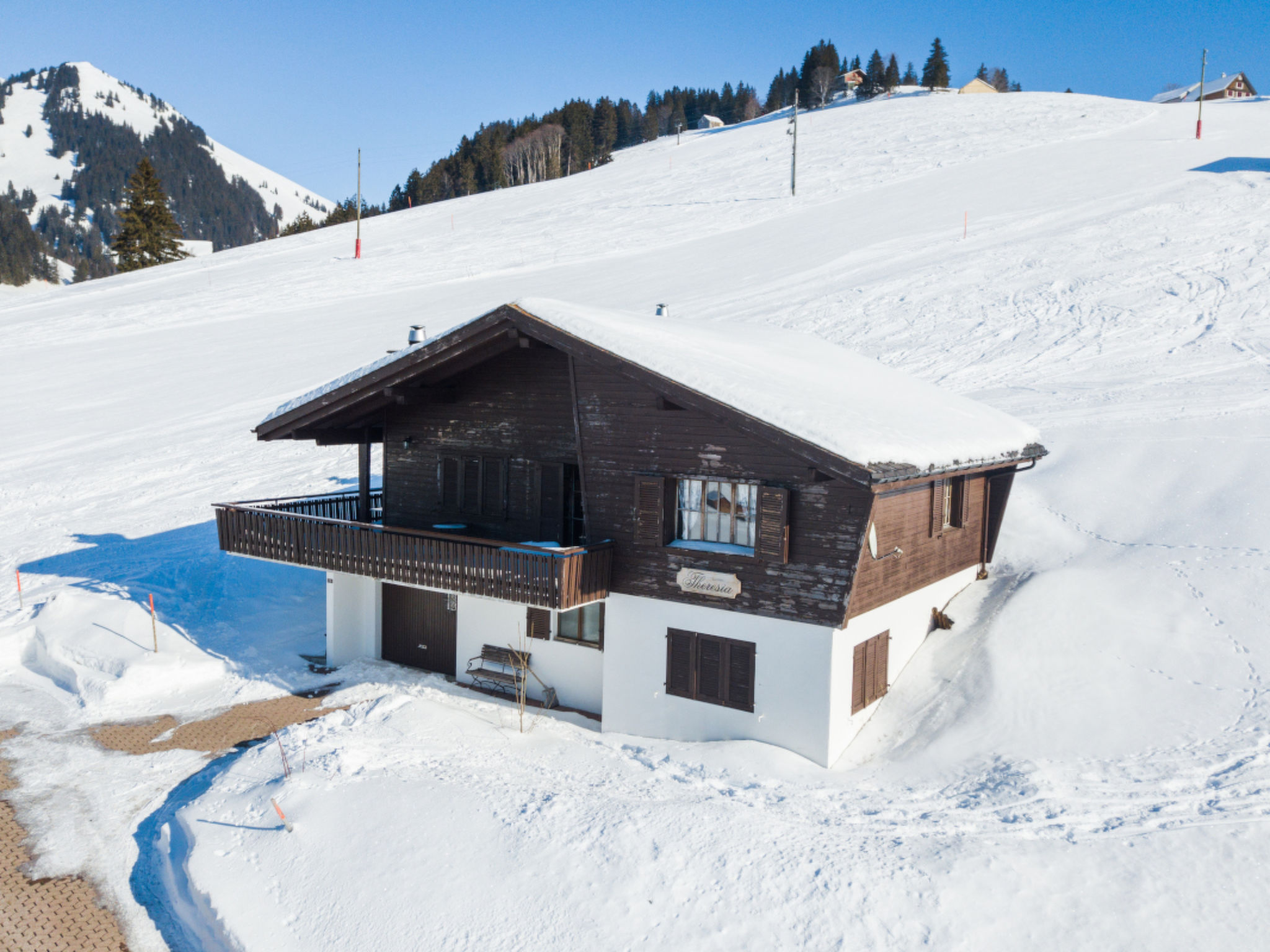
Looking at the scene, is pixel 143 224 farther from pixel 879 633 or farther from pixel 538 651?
pixel 879 633

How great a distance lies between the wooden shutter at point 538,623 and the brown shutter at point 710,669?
3332 millimetres

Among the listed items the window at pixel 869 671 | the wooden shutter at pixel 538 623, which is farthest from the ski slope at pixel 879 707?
the wooden shutter at pixel 538 623

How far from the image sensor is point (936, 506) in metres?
15.1

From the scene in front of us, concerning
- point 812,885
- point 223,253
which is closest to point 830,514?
point 812,885

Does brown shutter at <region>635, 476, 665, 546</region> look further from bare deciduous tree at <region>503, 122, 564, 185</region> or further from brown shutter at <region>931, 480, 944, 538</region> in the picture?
bare deciduous tree at <region>503, 122, 564, 185</region>

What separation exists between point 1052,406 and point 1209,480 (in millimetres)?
6363

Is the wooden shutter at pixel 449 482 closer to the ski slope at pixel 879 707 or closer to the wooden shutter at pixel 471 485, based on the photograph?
the wooden shutter at pixel 471 485

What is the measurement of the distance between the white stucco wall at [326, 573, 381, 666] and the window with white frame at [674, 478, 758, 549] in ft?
25.9

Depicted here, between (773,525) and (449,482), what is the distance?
716cm

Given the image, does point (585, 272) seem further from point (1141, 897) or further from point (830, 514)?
point (1141, 897)

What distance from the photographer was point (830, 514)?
485 inches

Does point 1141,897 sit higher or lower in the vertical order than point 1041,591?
lower

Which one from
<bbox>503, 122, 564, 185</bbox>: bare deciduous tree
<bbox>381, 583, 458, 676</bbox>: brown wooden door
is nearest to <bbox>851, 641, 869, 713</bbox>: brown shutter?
<bbox>381, 583, 458, 676</bbox>: brown wooden door

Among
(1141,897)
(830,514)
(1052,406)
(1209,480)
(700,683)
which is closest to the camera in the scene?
(1141,897)
